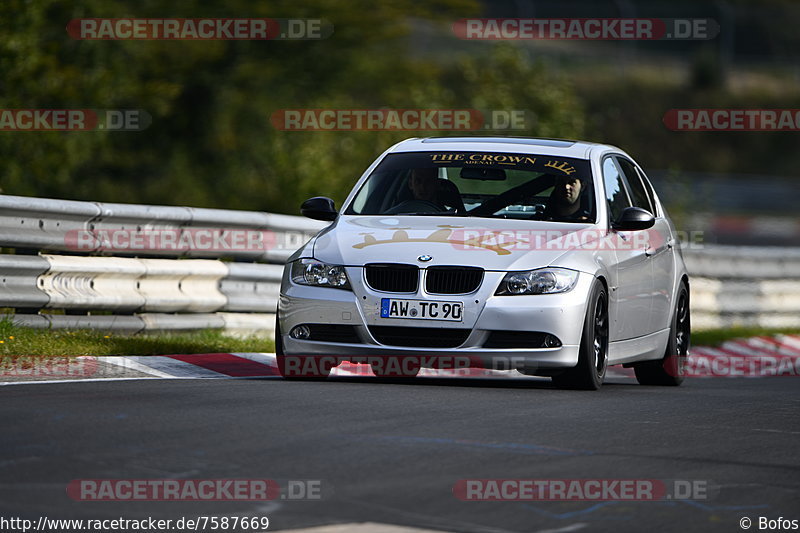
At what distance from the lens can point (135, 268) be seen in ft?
38.9

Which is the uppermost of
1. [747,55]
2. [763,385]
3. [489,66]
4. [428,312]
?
[747,55]

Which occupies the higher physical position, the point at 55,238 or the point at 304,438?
the point at 55,238

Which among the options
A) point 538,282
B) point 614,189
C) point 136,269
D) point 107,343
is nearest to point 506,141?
point 614,189

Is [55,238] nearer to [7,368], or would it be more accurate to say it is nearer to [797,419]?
[7,368]

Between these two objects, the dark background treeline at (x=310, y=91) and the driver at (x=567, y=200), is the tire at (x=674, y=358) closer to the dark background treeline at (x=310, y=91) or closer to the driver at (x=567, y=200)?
the driver at (x=567, y=200)

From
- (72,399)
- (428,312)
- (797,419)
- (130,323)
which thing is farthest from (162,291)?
(797,419)

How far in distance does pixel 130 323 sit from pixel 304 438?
17.0 feet

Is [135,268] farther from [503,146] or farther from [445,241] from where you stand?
[445,241]

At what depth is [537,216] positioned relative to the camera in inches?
413

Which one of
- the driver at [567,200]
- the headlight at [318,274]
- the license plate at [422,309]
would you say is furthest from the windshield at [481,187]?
the license plate at [422,309]

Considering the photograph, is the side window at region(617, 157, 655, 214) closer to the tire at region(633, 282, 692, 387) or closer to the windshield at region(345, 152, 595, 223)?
the tire at region(633, 282, 692, 387)

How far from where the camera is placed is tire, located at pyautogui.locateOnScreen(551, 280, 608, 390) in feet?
Answer: 31.9

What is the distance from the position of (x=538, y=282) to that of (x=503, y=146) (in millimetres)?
1961

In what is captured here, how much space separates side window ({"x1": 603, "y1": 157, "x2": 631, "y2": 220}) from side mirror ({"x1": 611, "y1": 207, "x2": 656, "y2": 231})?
0.69 ft
